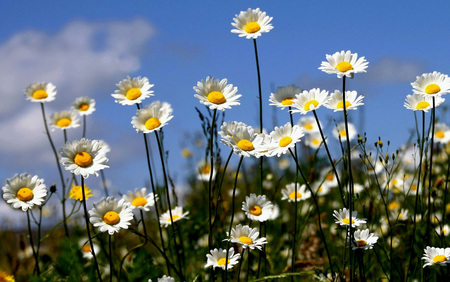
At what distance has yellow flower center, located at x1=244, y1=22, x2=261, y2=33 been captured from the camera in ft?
9.72

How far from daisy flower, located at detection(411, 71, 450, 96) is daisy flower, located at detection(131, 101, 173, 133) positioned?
4.21 ft

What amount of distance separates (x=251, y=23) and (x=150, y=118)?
31.3 inches

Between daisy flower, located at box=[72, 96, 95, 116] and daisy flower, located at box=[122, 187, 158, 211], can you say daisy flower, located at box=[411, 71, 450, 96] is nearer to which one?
daisy flower, located at box=[122, 187, 158, 211]

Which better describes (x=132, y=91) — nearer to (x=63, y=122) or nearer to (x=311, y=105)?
(x=311, y=105)

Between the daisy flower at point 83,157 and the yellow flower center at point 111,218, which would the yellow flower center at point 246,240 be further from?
the daisy flower at point 83,157

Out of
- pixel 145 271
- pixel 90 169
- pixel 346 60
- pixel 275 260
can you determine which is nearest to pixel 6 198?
pixel 90 169

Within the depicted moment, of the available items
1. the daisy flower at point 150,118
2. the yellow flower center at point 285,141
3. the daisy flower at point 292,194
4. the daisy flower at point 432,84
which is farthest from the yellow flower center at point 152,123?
the daisy flower at point 432,84

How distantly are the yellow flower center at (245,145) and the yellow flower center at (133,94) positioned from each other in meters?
0.66

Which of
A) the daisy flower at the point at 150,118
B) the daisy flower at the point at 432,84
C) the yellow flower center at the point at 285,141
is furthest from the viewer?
the daisy flower at the point at 432,84

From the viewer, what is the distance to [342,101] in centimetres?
291

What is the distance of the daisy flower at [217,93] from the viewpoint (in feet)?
9.01

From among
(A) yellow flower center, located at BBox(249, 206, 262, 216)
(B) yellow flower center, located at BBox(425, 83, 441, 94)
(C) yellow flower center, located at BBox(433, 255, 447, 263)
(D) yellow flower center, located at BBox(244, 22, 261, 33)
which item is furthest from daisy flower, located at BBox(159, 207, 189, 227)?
(B) yellow flower center, located at BBox(425, 83, 441, 94)

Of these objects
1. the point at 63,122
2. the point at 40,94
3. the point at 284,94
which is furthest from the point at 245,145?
the point at 40,94

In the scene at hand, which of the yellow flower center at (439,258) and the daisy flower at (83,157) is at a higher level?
the daisy flower at (83,157)
